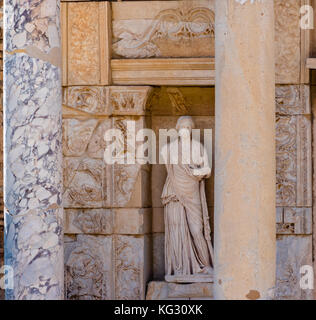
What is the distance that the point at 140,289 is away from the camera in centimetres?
1067

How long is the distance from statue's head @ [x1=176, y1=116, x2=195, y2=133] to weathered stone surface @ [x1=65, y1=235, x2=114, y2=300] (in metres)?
1.80

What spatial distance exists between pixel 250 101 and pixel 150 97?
9.46ft

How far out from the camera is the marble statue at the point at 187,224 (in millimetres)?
10719

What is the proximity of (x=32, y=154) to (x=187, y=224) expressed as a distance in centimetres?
291

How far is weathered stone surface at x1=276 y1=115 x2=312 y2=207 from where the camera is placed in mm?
10539

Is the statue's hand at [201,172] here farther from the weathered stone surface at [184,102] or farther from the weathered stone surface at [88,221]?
the weathered stone surface at [88,221]

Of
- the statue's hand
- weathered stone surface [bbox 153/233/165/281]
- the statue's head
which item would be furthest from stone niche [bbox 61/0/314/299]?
the statue's hand

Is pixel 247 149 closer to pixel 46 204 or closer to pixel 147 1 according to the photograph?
pixel 46 204

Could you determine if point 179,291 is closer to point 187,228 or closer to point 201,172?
point 187,228

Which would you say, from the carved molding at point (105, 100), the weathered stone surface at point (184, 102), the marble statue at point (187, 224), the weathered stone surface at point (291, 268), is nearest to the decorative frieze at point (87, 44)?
the carved molding at point (105, 100)

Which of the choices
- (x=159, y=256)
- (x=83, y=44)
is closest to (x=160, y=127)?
(x=83, y=44)

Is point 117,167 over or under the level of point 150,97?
under

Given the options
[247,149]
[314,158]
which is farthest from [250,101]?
[314,158]

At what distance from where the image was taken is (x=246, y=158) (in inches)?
325
